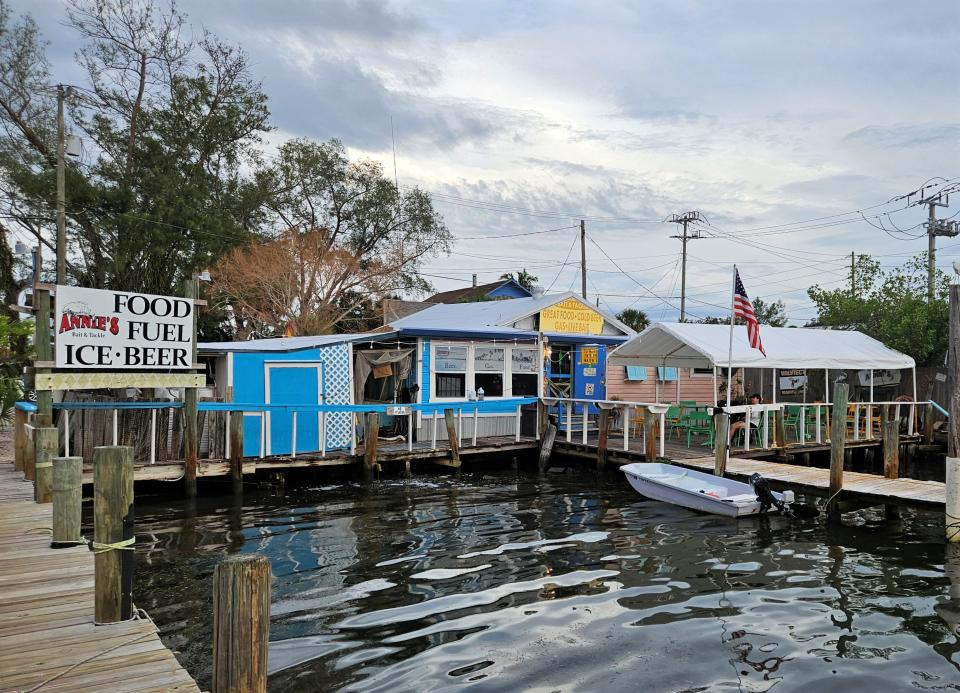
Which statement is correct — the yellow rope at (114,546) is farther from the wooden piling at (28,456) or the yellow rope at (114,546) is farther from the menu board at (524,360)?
the menu board at (524,360)

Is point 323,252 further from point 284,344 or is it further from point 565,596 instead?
point 565,596

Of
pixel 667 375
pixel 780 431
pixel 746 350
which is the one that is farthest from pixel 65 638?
pixel 667 375

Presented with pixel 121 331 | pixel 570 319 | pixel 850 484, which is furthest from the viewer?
pixel 570 319

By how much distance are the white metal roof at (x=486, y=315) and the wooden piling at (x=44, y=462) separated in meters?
8.76

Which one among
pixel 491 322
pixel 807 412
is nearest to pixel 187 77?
pixel 491 322

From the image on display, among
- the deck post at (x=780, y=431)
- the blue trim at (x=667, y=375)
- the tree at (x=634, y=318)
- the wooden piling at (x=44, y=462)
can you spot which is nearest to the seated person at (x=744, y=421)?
the deck post at (x=780, y=431)

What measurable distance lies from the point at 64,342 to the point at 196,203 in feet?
50.2

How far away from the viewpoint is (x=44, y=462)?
9.45 metres

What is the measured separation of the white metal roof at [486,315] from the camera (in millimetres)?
18672

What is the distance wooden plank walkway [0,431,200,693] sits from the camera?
4.23m

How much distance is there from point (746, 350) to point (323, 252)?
2046cm

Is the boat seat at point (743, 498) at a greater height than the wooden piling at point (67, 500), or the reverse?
the wooden piling at point (67, 500)

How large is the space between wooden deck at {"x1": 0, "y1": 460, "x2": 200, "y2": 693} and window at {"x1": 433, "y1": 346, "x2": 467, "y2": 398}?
36.8 feet

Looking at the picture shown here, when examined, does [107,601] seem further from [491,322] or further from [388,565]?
[491,322]
